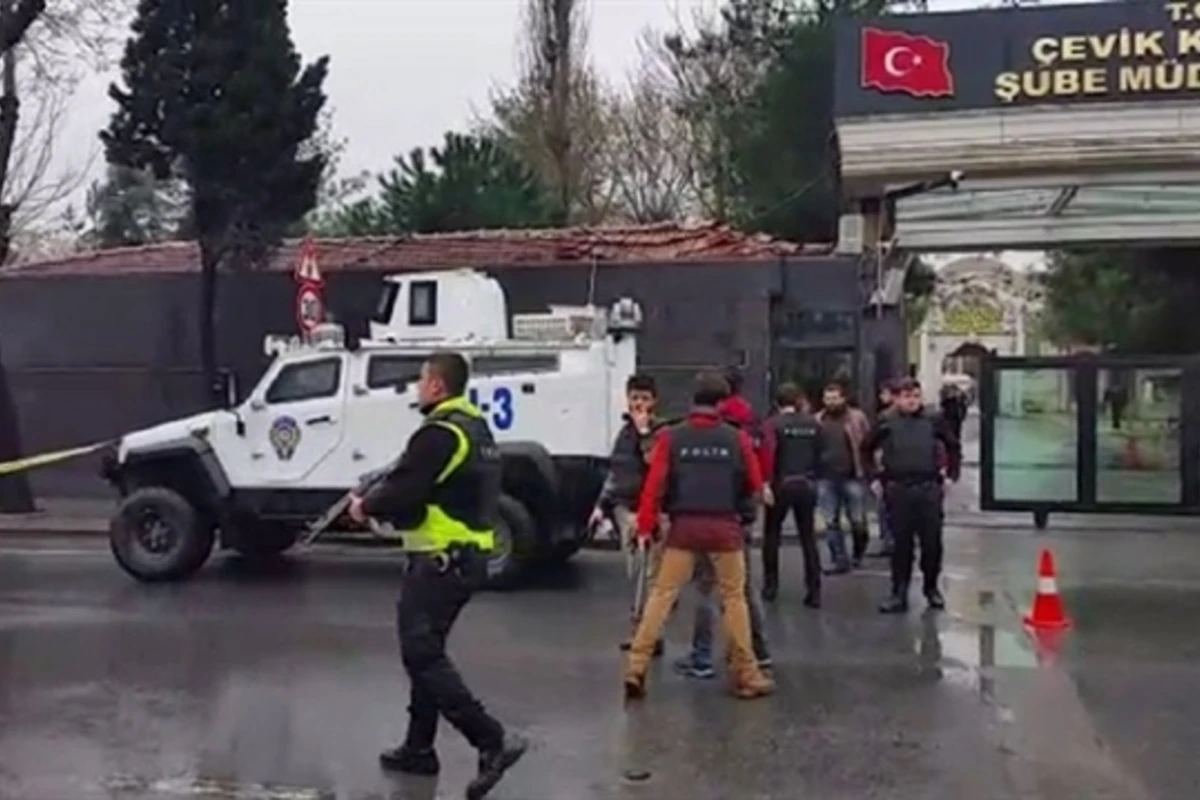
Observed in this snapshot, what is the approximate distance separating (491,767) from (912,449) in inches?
243

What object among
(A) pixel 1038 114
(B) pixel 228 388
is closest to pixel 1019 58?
(A) pixel 1038 114

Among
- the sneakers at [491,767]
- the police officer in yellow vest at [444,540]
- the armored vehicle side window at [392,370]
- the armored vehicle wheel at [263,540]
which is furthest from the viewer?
the armored vehicle wheel at [263,540]

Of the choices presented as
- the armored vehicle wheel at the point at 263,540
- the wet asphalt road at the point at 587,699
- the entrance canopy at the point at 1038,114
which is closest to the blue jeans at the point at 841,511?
the wet asphalt road at the point at 587,699

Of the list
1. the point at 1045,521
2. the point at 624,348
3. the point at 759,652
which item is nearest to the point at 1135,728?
the point at 759,652

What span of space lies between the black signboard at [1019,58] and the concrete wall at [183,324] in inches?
94.1

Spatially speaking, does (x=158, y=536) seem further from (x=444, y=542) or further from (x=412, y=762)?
(x=444, y=542)

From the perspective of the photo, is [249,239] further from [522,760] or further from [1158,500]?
[522,760]

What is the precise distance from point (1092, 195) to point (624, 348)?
25.3 ft

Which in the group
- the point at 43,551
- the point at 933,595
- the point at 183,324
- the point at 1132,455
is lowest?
the point at 43,551

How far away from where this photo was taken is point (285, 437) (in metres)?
15.6

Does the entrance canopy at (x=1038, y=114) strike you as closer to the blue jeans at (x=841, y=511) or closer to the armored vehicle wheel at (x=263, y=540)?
the blue jeans at (x=841, y=511)

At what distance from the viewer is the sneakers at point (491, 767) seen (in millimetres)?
7492

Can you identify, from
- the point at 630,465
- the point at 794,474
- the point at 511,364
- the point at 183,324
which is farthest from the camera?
the point at 183,324

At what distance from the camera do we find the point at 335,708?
955 cm
